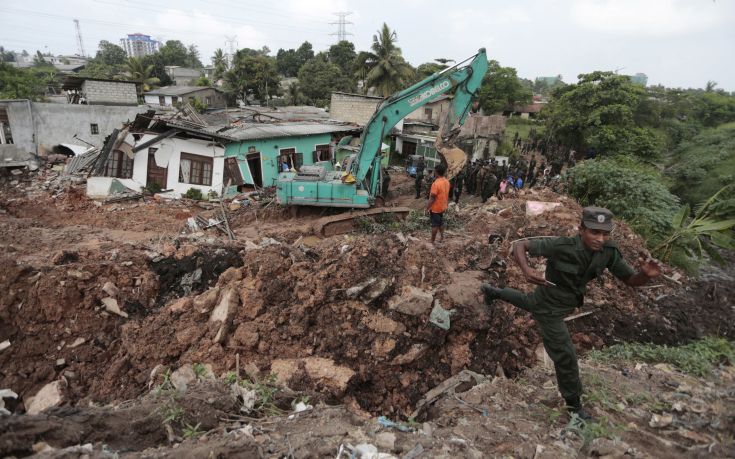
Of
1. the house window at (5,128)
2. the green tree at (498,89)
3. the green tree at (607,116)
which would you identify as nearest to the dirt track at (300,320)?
the house window at (5,128)

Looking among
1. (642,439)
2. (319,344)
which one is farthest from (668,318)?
(319,344)

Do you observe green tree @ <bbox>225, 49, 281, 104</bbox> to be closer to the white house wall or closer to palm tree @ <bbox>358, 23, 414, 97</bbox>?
palm tree @ <bbox>358, 23, 414, 97</bbox>

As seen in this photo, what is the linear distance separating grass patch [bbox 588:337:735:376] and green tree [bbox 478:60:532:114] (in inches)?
1338

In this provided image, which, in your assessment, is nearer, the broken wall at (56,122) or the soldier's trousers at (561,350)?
the soldier's trousers at (561,350)

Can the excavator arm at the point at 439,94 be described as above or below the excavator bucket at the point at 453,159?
above

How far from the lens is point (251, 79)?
3222 cm

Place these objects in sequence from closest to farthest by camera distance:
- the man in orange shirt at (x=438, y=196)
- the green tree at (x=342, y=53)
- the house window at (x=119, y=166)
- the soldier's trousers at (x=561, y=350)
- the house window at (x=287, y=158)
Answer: the soldier's trousers at (x=561, y=350) < the man in orange shirt at (x=438, y=196) < the house window at (x=119, y=166) < the house window at (x=287, y=158) < the green tree at (x=342, y=53)

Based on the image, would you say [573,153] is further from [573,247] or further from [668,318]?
[573,247]

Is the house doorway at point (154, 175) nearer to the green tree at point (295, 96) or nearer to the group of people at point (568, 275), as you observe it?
the group of people at point (568, 275)

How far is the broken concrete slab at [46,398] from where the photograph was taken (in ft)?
12.1

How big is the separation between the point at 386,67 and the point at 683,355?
25.1 meters

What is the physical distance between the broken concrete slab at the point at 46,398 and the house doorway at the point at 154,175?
1001 centimetres

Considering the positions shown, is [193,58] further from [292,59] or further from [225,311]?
[225,311]

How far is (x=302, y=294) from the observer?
4457 millimetres
